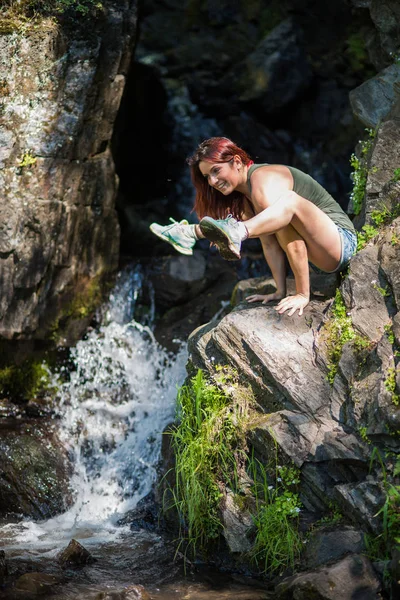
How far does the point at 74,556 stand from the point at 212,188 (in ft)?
8.78

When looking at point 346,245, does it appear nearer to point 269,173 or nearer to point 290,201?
point 290,201

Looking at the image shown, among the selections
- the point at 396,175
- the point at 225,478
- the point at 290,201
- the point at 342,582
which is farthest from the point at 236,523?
the point at 396,175

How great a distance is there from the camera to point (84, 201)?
6590 mm

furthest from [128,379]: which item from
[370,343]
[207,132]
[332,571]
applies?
[207,132]

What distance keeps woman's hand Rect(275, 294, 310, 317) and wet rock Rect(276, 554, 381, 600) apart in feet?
5.57

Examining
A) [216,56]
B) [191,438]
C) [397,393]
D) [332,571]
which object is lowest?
[332,571]

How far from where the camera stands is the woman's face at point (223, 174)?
4652mm

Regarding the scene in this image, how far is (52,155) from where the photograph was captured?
6.16 meters

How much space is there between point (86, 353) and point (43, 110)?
2380 mm

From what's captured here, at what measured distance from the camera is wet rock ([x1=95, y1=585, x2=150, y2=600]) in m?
3.82

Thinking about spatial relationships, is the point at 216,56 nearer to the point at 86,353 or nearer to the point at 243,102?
the point at 243,102

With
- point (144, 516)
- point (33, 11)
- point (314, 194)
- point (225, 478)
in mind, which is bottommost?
point (144, 516)

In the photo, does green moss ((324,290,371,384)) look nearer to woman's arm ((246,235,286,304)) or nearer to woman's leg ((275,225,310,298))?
woman's leg ((275,225,310,298))

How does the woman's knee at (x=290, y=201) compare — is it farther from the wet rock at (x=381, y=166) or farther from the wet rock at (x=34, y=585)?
the wet rock at (x=34, y=585)
